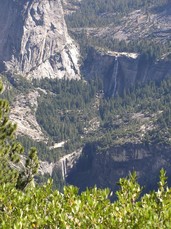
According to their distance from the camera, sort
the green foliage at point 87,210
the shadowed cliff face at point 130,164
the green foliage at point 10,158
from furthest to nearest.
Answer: the shadowed cliff face at point 130,164, the green foliage at point 10,158, the green foliage at point 87,210

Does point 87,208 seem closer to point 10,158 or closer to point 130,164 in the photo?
point 10,158

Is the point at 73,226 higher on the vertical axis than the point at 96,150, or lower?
lower

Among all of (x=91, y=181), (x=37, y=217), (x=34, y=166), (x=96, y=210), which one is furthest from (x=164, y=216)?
(x=91, y=181)

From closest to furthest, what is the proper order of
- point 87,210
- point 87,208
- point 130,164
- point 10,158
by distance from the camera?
point 87,210 < point 87,208 < point 10,158 < point 130,164

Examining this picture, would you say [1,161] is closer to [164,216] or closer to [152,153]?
[164,216]

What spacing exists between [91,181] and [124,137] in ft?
65.4

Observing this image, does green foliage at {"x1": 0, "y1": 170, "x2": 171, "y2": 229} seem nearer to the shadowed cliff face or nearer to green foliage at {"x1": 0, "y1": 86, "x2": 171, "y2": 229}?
green foliage at {"x1": 0, "y1": 86, "x2": 171, "y2": 229}

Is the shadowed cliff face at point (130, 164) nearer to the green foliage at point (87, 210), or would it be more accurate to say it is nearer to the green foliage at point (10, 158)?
the green foliage at point (10, 158)

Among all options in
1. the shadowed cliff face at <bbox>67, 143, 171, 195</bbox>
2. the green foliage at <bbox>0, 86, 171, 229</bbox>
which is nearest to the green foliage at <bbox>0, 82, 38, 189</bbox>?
the green foliage at <bbox>0, 86, 171, 229</bbox>

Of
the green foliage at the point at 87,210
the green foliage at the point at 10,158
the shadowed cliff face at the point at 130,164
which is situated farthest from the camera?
the shadowed cliff face at the point at 130,164

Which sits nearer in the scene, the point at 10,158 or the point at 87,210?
the point at 87,210

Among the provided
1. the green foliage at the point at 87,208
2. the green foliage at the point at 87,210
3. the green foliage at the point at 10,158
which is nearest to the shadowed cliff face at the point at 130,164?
the green foliage at the point at 10,158

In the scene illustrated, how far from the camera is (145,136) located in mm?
190375

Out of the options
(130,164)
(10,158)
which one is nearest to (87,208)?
(10,158)
